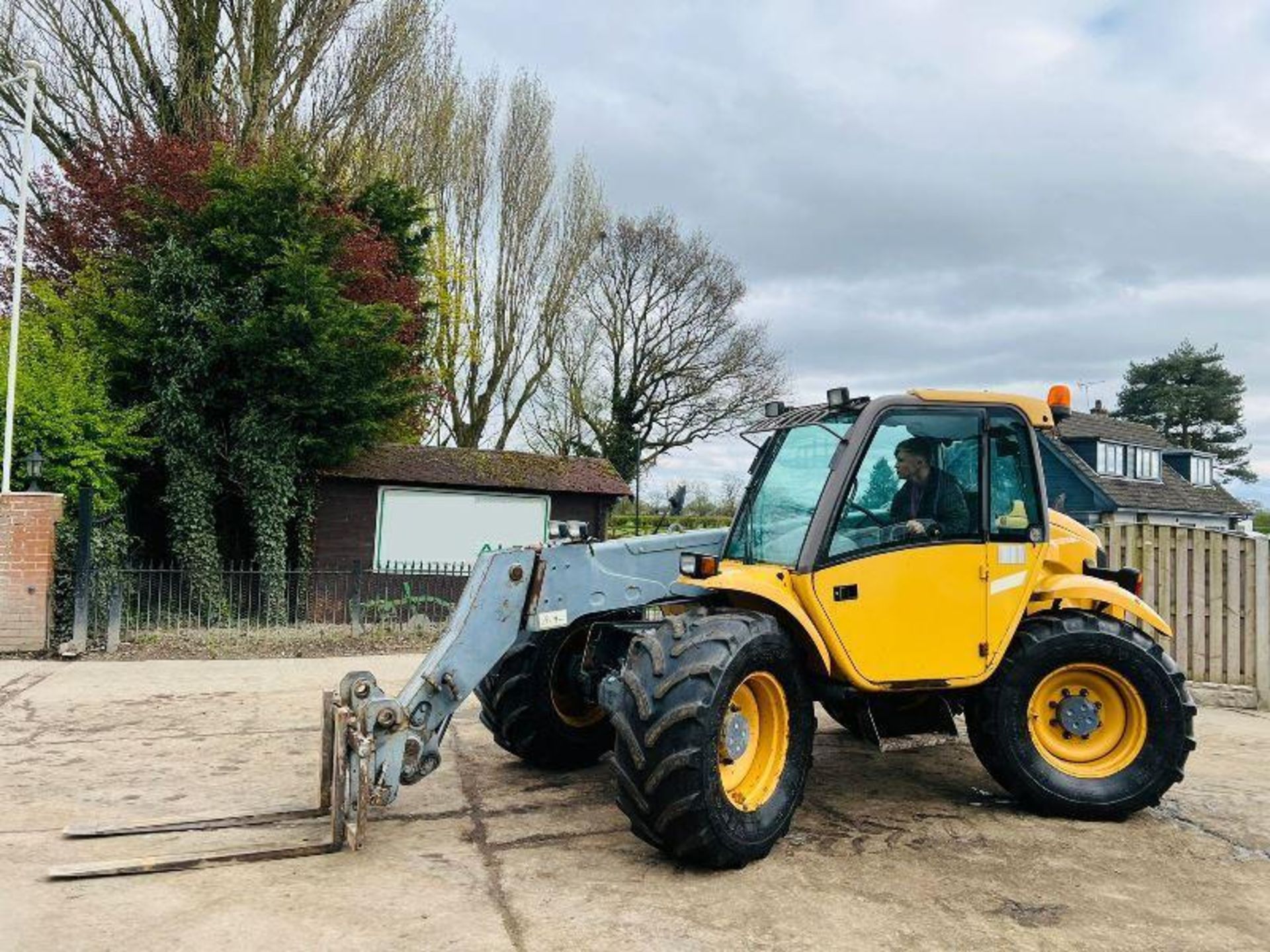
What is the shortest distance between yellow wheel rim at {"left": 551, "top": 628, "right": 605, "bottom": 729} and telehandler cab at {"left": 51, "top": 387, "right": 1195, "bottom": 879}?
0.17 m

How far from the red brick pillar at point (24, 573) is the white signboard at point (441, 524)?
5.38 m

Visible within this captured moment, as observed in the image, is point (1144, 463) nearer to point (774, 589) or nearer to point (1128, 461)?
point (1128, 461)

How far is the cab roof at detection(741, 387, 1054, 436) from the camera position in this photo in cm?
504

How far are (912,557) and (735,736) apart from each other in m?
1.28

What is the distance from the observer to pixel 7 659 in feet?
33.3

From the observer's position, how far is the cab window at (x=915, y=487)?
4773mm

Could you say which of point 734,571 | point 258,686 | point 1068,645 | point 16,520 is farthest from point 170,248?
point 1068,645

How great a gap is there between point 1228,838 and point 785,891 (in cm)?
250

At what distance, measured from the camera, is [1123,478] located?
32406 mm

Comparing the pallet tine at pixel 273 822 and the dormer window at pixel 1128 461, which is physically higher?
the dormer window at pixel 1128 461

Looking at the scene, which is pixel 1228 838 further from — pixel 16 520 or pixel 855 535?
pixel 16 520

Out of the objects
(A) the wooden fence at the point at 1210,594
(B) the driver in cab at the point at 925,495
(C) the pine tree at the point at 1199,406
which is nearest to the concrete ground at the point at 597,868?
(B) the driver in cab at the point at 925,495

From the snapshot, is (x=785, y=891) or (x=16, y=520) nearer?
(x=785, y=891)

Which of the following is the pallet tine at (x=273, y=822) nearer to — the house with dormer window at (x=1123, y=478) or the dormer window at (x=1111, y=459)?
the house with dormer window at (x=1123, y=478)
